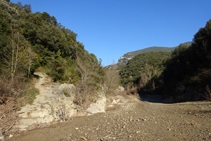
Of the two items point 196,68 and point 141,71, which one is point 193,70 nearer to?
point 196,68

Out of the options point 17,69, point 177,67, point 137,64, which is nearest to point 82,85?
point 17,69

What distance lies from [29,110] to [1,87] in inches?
68.5

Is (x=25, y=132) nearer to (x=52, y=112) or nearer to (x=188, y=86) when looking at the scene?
(x=52, y=112)

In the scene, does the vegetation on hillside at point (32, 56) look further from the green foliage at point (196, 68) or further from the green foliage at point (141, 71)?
the green foliage at point (141, 71)

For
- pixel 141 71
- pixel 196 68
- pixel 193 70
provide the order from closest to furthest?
pixel 196 68
pixel 193 70
pixel 141 71

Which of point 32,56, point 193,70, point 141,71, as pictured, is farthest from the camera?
point 141,71

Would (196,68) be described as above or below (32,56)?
below

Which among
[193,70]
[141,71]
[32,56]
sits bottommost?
[193,70]

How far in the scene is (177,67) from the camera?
2684cm

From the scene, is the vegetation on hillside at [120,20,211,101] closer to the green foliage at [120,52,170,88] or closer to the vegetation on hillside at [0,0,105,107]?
the vegetation on hillside at [0,0,105,107]

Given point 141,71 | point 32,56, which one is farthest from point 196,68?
point 141,71

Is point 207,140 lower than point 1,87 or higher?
lower

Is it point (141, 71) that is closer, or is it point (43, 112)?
point (43, 112)

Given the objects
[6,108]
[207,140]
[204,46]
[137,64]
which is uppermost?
[137,64]
